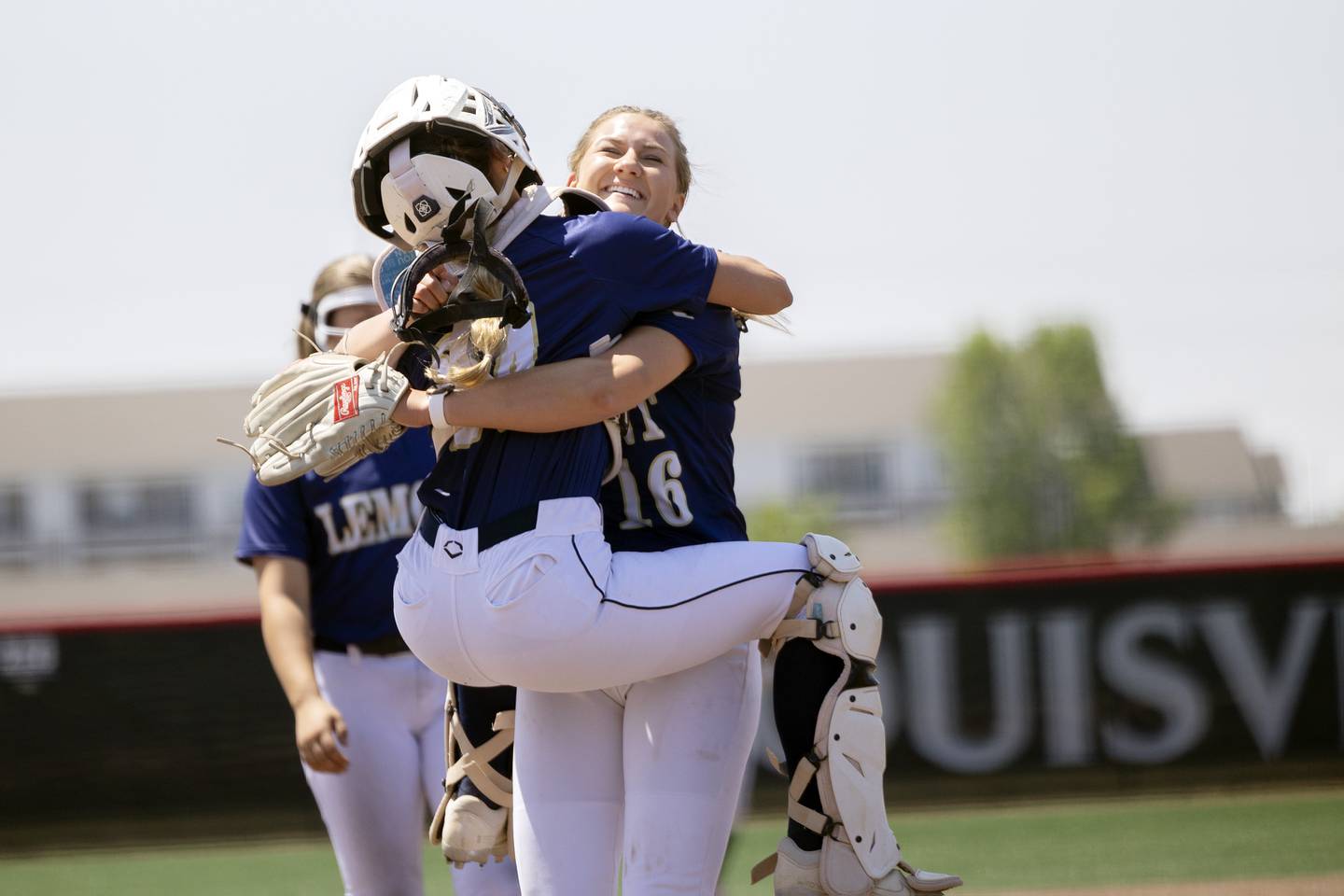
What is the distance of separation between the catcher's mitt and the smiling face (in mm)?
648

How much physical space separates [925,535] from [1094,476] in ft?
19.6

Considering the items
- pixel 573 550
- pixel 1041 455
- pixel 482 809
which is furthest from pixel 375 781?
pixel 1041 455

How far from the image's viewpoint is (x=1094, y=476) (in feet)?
149

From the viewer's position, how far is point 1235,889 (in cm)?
668

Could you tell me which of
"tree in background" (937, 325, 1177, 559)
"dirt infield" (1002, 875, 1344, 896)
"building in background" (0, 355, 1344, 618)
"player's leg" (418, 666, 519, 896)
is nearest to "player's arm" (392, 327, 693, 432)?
"player's leg" (418, 666, 519, 896)

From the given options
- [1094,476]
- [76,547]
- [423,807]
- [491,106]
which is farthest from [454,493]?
[1094,476]

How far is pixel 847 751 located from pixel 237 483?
38.1m

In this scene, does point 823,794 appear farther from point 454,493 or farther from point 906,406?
point 906,406

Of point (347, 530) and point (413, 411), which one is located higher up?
point (413, 411)

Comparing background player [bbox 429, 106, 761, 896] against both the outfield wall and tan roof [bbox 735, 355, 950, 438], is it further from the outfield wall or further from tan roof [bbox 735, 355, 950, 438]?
tan roof [bbox 735, 355, 950, 438]

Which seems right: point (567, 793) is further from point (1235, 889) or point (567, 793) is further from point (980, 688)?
point (980, 688)

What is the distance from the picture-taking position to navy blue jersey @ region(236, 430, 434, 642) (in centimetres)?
436

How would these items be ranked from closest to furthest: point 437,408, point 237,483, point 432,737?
point 437,408 → point 432,737 → point 237,483

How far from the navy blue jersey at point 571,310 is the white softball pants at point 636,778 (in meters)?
0.41
